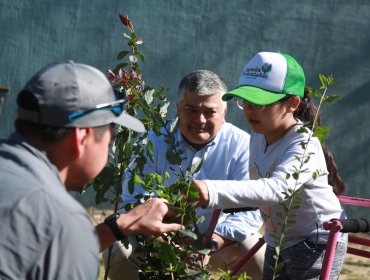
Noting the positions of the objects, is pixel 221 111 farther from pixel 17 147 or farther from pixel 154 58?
pixel 154 58

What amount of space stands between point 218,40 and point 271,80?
4.21 metres

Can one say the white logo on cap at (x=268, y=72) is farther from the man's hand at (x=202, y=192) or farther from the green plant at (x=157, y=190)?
the man's hand at (x=202, y=192)

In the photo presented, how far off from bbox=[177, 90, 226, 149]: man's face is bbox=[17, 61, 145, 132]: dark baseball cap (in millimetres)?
2305

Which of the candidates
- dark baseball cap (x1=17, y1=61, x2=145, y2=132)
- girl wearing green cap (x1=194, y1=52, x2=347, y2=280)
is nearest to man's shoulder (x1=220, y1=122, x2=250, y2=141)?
girl wearing green cap (x1=194, y1=52, x2=347, y2=280)

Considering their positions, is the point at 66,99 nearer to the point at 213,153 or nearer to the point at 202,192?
the point at 202,192

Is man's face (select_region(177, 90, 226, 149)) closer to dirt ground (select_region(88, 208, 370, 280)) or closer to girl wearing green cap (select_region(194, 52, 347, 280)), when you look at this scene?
girl wearing green cap (select_region(194, 52, 347, 280))

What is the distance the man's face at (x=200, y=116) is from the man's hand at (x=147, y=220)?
1816 mm

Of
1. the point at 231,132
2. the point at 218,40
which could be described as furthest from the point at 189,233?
the point at 218,40

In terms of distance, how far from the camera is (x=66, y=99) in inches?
95.6

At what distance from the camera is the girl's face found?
12.6 ft

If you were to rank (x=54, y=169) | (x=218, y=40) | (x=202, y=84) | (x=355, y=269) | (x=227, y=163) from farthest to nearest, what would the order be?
(x=218, y=40)
(x=355, y=269)
(x=227, y=163)
(x=202, y=84)
(x=54, y=169)

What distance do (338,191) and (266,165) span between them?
0.70 metres

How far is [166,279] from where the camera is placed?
3.29 metres

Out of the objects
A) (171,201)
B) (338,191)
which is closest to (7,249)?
(171,201)
